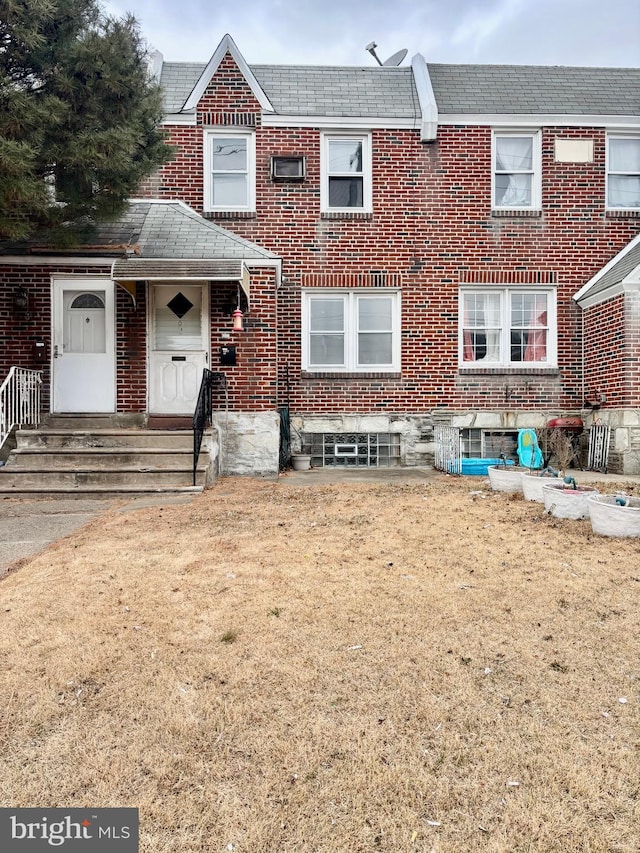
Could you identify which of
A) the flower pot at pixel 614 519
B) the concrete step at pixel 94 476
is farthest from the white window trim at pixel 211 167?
the flower pot at pixel 614 519

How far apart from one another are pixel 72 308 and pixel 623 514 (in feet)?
30.0

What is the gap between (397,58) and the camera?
1265 centimetres

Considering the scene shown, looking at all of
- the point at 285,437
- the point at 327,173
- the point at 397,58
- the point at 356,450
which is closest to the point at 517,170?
the point at 327,173

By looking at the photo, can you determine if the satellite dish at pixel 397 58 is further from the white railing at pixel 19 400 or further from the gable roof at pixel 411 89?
the white railing at pixel 19 400

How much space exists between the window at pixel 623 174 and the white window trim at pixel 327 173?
5.13 metres

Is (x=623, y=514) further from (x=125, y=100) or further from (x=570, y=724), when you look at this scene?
(x=125, y=100)

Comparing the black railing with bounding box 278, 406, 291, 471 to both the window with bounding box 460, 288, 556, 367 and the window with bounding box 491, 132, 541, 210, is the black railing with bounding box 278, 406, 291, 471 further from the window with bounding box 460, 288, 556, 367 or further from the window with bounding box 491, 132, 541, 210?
the window with bounding box 491, 132, 541, 210

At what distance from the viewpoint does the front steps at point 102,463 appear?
7.48 meters

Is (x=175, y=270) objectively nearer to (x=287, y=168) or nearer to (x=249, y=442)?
(x=249, y=442)

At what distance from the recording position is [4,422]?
8.38 m

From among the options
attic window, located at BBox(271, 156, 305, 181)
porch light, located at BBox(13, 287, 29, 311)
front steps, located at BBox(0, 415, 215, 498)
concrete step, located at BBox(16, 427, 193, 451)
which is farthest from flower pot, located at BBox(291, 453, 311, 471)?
attic window, located at BBox(271, 156, 305, 181)

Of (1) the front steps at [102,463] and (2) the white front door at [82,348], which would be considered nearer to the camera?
(1) the front steps at [102,463]

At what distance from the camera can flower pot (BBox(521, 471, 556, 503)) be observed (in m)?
6.43

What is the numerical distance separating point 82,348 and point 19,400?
55.8 inches
